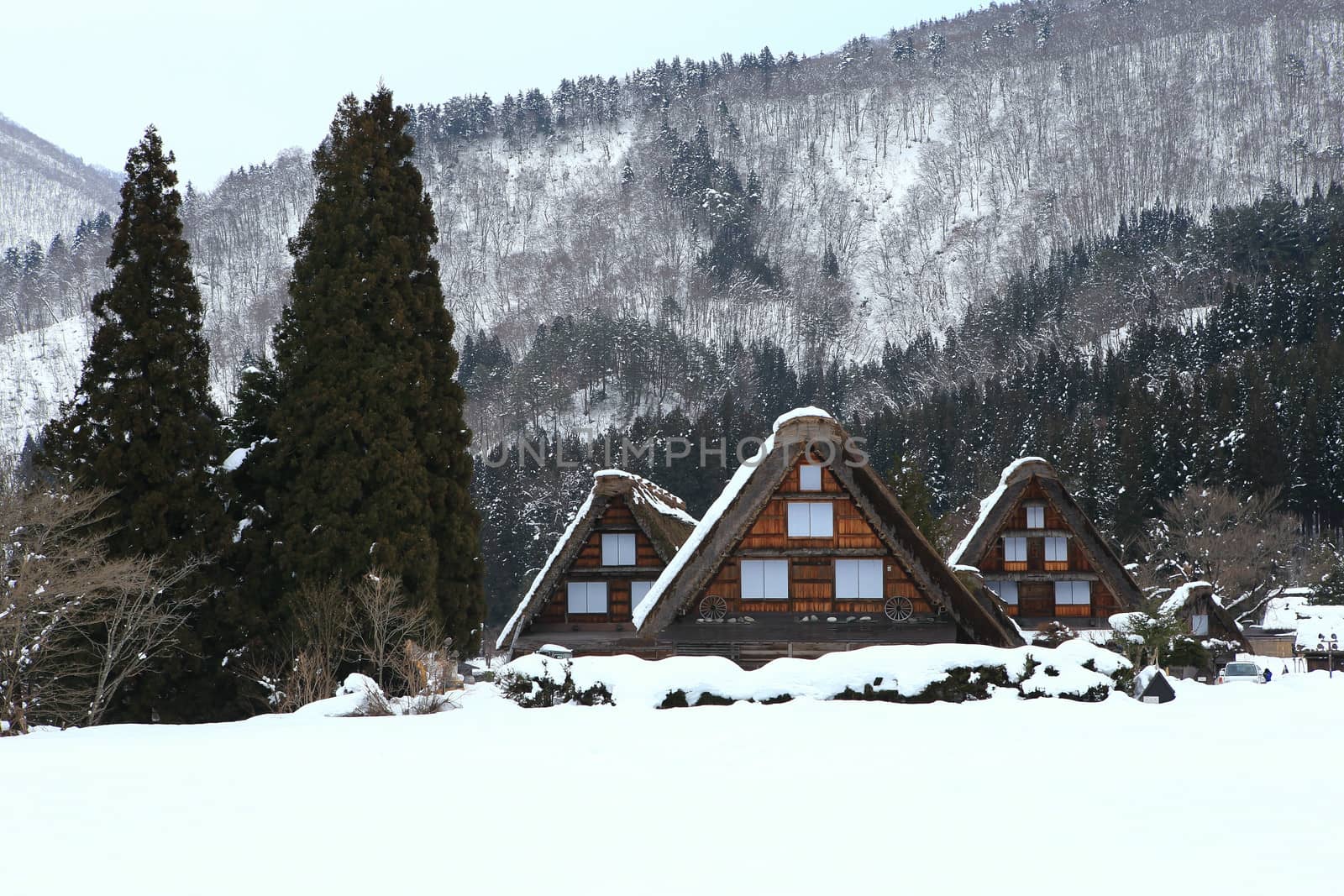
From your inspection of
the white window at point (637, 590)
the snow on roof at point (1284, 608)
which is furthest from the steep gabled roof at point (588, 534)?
the snow on roof at point (1284, 608)

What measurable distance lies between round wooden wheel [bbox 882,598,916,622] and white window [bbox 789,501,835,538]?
6.29 ft

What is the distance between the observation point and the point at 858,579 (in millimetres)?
25031

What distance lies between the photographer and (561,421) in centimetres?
14438

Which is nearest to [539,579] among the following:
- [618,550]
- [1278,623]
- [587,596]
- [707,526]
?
[587,596]

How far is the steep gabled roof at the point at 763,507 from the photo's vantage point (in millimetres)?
23984

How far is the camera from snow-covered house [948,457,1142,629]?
3712 cm

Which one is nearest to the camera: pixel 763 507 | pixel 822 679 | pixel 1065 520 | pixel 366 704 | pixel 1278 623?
pixel 822 679

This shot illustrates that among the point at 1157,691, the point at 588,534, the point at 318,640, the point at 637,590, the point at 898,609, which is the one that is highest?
the point at 588,534

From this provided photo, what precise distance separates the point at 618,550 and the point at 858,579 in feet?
26.1

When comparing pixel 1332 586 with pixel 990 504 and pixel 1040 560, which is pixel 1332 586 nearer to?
pixel 1040 560

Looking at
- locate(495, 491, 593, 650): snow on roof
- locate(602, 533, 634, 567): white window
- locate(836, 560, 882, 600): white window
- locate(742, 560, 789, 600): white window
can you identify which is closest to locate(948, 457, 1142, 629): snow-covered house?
locate(602, 533, 634, 567): white window

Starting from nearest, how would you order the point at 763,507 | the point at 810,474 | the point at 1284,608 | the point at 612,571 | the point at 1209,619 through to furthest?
the point at 763,507
the point at 810,474
the point at 612,571
the point at 1209,619
the point at 1284,608

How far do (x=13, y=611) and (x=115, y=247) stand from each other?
875 centimetres

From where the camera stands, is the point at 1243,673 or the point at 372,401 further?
the point at 1243,673
